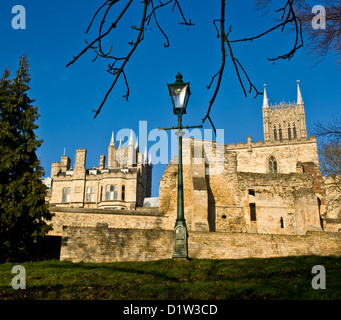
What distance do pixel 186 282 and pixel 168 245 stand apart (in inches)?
283

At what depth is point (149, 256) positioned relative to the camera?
16797mm

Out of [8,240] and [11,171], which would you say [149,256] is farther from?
[11,171]

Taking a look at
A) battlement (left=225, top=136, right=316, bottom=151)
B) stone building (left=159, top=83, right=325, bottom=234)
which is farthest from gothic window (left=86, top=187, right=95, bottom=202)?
stone building (left=159, top=83, right=325, bottom=234)

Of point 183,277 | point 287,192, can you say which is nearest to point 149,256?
point 183,277

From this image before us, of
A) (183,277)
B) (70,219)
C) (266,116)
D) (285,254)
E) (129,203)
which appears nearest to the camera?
(183,277)

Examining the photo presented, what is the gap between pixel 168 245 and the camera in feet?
56.2

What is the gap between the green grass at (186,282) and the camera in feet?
26.8

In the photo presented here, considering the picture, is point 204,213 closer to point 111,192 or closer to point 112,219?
point 112,219

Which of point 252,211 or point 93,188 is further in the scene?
point 93,188

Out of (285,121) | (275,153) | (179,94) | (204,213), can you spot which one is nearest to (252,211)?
(204,213)

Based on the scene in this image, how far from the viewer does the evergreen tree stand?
59.3ft
